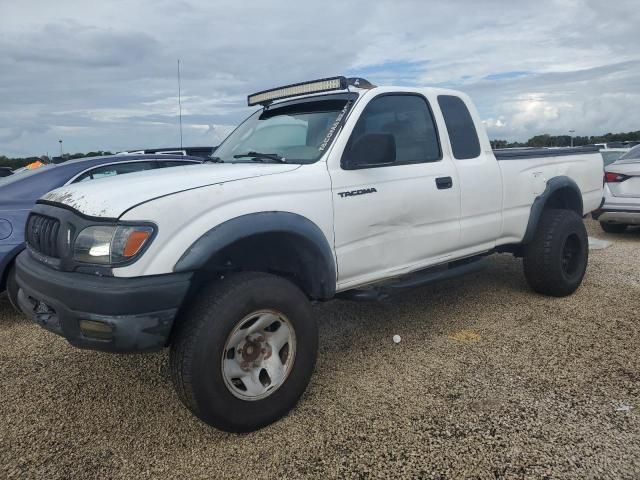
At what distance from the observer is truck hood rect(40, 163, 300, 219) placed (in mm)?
2654

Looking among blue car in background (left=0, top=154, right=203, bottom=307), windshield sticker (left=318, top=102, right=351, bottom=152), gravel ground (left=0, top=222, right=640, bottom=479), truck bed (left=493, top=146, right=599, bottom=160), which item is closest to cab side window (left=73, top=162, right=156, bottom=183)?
blue car in background (left=0, top=154, right=203, bottom=307)

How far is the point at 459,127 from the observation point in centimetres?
440

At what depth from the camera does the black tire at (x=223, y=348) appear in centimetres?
263

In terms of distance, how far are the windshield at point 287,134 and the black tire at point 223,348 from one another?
952 millimetres

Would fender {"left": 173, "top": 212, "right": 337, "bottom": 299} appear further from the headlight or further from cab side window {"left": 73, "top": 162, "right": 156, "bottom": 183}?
cab side window {"left": 73, "top": 162, "right": 156, "bottom": 183}

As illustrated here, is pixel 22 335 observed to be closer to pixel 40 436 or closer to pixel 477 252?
pixel 40 436

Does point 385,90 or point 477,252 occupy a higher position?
point 385,90

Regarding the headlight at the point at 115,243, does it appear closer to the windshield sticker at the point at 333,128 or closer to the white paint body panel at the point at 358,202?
the white paint body panel at the point at 358,202

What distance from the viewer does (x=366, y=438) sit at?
2.80 m

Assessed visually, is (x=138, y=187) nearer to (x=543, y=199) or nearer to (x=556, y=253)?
(x=543, y=199)

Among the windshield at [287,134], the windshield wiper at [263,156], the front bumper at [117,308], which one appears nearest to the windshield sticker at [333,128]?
the windshield at [287,134]

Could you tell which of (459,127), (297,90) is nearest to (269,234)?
(297,90)

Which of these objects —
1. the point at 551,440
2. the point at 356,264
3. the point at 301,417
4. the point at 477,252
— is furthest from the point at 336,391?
the point at 477,252

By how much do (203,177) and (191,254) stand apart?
52 cm
